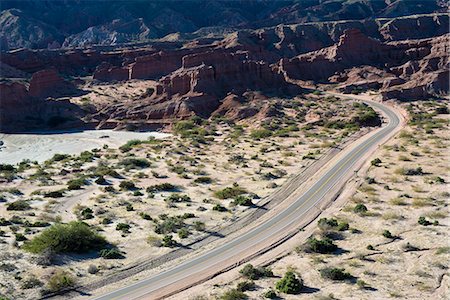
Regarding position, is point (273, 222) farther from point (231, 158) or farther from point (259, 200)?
point (231, 158)

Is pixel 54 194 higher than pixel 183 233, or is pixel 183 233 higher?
pixel 183 233

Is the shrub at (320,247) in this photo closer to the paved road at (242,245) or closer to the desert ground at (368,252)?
the desert ground at (368,252)

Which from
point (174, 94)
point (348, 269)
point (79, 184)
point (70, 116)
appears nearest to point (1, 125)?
point (70, 116)

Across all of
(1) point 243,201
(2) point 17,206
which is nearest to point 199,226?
(1) point 243,201

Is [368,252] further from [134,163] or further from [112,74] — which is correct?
[112,74]

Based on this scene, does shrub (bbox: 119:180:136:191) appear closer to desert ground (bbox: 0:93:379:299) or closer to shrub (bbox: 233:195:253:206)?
desert ground (bbox: 0:93:379:299)

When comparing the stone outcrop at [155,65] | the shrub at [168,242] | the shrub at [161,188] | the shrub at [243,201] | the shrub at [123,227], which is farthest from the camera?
the stone outcrop at [155,65]

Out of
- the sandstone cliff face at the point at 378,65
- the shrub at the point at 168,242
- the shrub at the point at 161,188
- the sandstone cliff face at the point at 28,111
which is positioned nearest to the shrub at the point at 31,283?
the shrub at the point at 168,242
